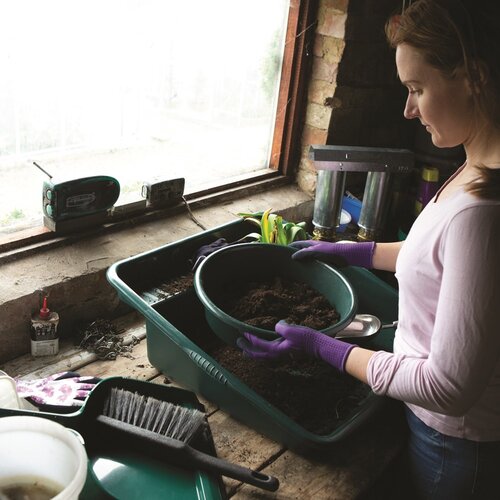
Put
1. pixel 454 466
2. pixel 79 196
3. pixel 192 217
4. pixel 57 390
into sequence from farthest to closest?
pixel 192 217
pixel 79 196
pixel 57 390
pixel 454 466

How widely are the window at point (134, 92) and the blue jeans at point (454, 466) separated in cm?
96

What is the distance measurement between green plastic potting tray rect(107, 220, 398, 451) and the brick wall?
0.49 m

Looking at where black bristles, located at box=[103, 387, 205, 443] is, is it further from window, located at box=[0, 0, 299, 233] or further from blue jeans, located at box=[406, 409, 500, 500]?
window, located at box=[0, 0, 299, 233]

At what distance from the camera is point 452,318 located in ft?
2.44

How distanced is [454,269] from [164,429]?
525 mm

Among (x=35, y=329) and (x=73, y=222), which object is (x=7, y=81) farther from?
(x=35, y=329)

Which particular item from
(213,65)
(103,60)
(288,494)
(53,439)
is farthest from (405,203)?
(53,439)

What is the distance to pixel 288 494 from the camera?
937 mm

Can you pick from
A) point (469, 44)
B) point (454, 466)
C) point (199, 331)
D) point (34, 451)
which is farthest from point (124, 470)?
point (469, 44)

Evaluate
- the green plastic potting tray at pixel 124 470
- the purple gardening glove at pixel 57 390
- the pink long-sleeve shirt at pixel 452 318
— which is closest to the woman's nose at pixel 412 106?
the pink long-sleeve shirt at pixel 452 318

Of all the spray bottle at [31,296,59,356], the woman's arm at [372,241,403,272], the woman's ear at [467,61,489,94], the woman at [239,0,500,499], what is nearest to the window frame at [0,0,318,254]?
the spray bottle at [31,296,59,356]

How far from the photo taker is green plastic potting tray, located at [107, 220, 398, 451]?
0.99 metres

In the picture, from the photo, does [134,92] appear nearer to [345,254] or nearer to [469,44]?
[345,254]

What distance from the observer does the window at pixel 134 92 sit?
4.21ft
